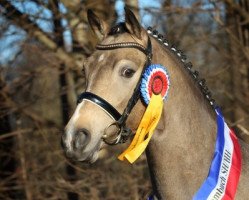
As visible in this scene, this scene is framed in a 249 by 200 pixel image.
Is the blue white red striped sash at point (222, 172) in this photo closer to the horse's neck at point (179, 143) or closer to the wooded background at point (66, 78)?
the horse's neck at point (179, 143)

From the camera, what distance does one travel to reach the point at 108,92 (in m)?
3.12

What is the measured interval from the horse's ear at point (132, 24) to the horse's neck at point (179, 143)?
0.46 ft

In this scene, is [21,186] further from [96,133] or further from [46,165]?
[96,133]

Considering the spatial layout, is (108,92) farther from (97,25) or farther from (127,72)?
(97,25)

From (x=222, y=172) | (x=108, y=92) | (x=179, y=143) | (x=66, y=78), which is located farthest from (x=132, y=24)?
(x=66, y=78)

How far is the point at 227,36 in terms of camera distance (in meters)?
8.20

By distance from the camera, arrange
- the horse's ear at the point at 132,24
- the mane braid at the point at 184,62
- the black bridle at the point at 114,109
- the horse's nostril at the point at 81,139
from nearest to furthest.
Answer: the horse's nostril at the point at 81,139 → the black bridle at the point at 114,109 → the horse's ear at the point at 132,24 → the mane braid at the point at 184,62

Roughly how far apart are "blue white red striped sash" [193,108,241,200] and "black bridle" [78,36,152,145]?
21.4 inches

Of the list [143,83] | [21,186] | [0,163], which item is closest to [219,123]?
[143,83]

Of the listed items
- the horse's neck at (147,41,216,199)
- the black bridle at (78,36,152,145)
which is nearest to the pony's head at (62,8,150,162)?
the black bridle at (78,36,152,145)

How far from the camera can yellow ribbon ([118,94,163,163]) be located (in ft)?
10.6

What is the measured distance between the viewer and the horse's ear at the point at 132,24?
3199mm

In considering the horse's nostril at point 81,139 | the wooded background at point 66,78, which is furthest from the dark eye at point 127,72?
the wooded background at point 66,78

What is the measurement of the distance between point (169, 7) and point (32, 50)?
1851 millimetres
